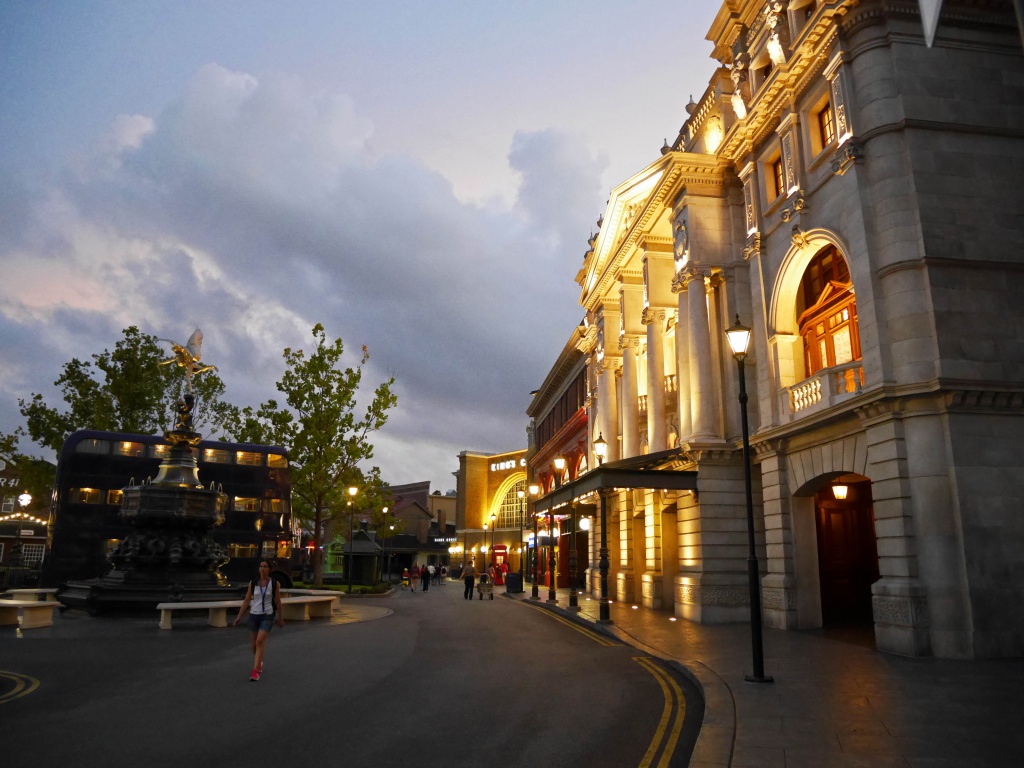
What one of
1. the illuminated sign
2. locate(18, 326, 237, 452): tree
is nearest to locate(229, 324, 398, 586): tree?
locate(18, 326, 237, 452): tree

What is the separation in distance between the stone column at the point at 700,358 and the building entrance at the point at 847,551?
4.22m

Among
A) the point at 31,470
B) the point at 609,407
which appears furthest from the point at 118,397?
the point at 609,407

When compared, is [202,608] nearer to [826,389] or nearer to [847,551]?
[826,389]

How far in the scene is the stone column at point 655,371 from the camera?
91.8 ft

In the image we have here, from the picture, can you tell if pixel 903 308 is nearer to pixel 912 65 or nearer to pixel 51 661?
pixel 912 65

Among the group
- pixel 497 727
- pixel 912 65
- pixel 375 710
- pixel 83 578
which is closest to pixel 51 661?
pixel 375 710

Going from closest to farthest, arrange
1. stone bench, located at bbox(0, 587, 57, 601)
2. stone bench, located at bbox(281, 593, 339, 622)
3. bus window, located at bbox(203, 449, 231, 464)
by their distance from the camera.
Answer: stone bench, located at bbox(281, 593, 339, 622) → stone bench, located at bbox(0, 587, 57, 601) → bus window, located at bbox(203, 449, 231, 464)

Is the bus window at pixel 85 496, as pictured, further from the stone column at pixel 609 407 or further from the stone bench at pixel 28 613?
the stone column at pixel 609 407

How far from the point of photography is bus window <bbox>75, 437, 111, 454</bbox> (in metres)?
23.7

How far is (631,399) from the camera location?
31641mm

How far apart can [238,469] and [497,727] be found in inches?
860

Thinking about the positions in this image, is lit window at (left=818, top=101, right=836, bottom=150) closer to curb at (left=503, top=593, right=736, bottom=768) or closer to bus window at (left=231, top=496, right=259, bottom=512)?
curb at (left=503, top=593, right=736, bottom=768)

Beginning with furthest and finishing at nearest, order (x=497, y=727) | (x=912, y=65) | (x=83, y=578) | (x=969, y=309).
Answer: (x=83, y=578) < (x=912, y=65) < (x=969, y=309) < (x=497, y=727)

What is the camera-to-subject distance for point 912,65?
53.7ft
